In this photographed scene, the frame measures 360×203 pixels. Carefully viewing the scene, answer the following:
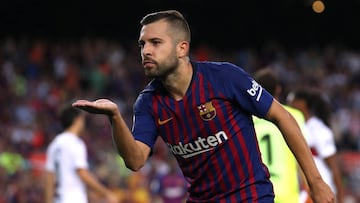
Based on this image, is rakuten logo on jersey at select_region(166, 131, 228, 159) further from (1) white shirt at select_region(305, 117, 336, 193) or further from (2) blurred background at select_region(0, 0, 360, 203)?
(2) blurred background at select_region(0, 0, 360, 203)

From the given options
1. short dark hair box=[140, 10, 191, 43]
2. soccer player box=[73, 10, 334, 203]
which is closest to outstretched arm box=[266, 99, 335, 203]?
soccer player box=[73, 10, 334, 203]

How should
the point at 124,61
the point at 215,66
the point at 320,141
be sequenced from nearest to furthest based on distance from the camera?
1. the point at 215,66
2. the point at 320,141
3. the point at 124,61

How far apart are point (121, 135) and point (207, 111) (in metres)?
0.59

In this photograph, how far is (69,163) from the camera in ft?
30.5

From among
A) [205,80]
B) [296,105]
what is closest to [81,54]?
[296,105]

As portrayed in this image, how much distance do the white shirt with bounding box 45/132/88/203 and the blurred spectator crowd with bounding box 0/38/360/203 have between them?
7.67 feet

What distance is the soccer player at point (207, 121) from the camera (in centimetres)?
528

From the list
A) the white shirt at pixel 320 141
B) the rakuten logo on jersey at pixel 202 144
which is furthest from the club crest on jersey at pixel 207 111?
the white shirt at pixel 320 141

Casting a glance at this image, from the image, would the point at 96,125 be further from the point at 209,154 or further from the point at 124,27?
the point at 209,154

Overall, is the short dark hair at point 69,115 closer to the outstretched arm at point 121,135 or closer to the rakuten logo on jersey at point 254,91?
the outstretched arm at point 121,135

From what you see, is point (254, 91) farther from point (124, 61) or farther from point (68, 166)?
point (124, 61)

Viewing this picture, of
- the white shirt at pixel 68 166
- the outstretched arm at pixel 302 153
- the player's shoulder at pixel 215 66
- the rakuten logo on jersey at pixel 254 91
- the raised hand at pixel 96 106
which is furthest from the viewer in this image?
the white shirt at pixel 68 166

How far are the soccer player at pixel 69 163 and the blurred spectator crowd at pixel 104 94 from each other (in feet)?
7.56

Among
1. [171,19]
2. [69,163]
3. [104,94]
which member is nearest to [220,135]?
[171,19]
